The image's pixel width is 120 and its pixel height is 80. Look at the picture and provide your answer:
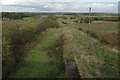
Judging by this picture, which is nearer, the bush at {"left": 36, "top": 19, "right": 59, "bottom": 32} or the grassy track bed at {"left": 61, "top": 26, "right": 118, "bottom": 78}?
the grassy track bed at {"left": 61, "top": 26, "right": 118, "bottom": 78}

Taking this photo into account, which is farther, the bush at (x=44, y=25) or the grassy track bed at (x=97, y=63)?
the bush at (x=44, y=25)

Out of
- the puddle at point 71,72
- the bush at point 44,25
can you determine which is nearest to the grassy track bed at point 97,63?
the puddle at point 71,72

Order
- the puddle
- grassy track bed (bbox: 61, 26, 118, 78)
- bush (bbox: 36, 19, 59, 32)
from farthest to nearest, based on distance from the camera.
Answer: bush (bbox: 36, 19, 59, 32) → grassy track bed (bbox: 61, 26, 118, 78) → the puddle

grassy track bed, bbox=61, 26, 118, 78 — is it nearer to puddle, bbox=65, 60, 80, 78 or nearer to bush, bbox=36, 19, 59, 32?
puddle, bbox=65, 60, 80, 78

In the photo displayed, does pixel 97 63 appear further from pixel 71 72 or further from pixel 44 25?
pixel 44 25

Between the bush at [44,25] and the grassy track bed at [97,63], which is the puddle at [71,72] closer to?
the grassy track bed at [97,63]

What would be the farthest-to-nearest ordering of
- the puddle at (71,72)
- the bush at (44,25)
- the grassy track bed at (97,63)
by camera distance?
1. the bush at (44,25)
2. the grassy track bed at (97,63)
3. the puddle at (71,72)

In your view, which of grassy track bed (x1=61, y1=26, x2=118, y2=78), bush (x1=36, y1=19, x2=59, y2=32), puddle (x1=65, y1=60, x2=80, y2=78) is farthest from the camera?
bush (x1=36, y1=19, x2=59, y2=32)

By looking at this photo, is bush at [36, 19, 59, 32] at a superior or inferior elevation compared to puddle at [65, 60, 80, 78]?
superior

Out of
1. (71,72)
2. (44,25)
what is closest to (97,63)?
(71,72)

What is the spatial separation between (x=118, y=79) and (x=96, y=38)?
5.03 m

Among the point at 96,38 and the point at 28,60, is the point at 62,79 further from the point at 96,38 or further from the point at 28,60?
the point at 96,38

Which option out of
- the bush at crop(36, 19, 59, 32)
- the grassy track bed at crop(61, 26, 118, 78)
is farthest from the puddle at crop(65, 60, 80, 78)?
the bush at crop(36, 19, 59, 32)

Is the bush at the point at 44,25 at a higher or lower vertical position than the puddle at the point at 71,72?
higher
